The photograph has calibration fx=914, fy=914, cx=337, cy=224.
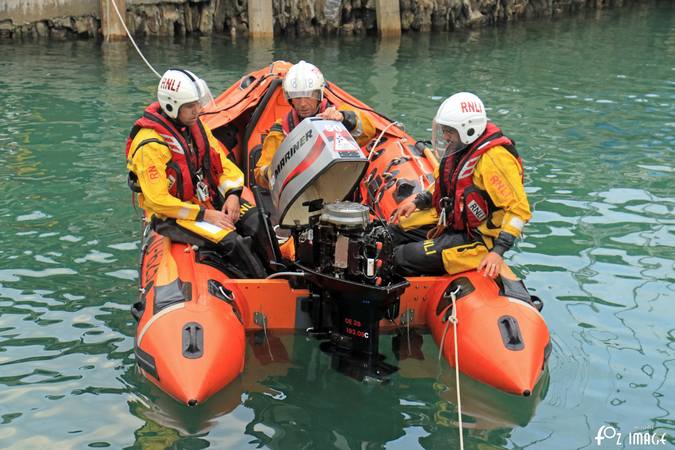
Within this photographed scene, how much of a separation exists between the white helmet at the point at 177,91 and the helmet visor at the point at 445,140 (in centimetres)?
132

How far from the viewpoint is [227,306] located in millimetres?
4641

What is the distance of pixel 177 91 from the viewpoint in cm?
498

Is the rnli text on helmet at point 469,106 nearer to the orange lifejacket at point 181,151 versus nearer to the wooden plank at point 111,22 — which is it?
the orange lifejacket at point 181,151

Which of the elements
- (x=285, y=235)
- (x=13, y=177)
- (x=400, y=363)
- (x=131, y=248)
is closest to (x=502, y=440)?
(x=400, y=363)

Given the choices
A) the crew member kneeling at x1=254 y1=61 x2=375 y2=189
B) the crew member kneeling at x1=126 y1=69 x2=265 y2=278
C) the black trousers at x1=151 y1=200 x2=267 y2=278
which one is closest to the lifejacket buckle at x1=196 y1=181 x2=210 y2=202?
the crew member kneeling at x1=126 y1=69 x2=265 y2=278

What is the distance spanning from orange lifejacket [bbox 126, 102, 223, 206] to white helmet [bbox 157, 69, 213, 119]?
87 millimetres

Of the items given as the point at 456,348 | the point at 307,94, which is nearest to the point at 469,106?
the point at 456,348

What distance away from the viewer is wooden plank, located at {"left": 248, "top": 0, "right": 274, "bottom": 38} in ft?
46.5

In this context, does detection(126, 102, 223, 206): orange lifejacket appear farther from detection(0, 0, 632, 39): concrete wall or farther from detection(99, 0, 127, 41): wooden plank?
detection(0, 0, 632, 39): concrete wall

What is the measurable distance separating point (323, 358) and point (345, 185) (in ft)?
3.11

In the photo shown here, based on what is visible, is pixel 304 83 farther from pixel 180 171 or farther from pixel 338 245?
pixel 338 245

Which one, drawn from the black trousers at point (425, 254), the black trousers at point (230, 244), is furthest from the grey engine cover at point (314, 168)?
the black trousers at point (425, 254)

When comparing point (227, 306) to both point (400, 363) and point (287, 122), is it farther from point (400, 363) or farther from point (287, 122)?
point (287, 122)

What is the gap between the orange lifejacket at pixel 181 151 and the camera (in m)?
5.05
